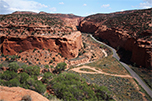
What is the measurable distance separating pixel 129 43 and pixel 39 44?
35.4 m

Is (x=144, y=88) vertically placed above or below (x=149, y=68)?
below

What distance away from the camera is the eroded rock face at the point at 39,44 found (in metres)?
30.9

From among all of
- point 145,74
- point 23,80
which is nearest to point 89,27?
point 145,74

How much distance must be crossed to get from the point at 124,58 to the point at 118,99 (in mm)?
24419

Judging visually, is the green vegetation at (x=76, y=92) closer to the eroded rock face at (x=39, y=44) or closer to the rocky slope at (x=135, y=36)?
the eroded rock face at (x=39, y=44)

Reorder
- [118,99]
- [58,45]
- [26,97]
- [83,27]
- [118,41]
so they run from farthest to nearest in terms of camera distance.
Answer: [83,27]
[118,41]
[58,45]
[118,99]
[26,97]

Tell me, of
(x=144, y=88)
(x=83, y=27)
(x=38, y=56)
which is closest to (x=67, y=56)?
(x=38, y=56)

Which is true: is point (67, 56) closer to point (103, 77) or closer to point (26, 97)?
point (103, 77)

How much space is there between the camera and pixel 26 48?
31.7m

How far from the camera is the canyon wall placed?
29.3 metres

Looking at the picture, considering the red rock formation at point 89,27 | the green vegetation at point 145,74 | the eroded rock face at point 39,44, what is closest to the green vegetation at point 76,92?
the green vegetation at point 145,74

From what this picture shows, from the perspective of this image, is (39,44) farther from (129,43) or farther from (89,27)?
(89,27)

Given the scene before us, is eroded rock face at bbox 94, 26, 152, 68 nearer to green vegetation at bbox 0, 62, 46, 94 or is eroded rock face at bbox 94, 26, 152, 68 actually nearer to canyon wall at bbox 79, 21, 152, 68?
canyon wall at bbox 79, 21, 152, 68

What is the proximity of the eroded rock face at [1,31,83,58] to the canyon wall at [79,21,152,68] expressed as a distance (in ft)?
71.2
